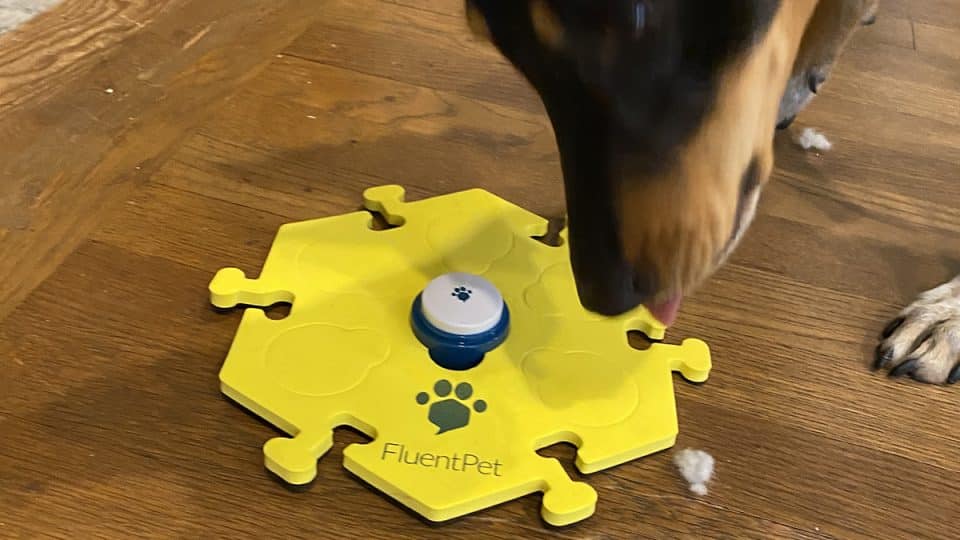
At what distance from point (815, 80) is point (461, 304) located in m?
0.65

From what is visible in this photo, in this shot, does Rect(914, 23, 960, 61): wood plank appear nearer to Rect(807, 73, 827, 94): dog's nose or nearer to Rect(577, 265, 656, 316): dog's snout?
Rect(807, 73, 827, 94): dog's nose

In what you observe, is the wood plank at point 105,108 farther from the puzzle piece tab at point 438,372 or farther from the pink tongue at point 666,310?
the pink tongue at point 666,310

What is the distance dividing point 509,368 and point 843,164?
2.11 feet

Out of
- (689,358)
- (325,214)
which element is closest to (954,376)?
(689,358)

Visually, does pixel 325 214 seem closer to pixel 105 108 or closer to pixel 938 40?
pixel 105 108

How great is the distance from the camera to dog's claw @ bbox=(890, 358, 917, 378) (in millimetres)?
1065

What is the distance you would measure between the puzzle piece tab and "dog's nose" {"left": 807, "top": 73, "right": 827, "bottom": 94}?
0.45 meters

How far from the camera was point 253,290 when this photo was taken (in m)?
1.07

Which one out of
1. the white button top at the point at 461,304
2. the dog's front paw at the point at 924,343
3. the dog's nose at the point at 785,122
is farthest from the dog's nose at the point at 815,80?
the white button top at the point at 461,304

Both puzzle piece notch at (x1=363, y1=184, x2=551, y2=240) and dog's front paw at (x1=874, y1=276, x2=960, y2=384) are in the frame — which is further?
puzzle piece notch at (x1=363, y1=184, x2=551, y2=240)

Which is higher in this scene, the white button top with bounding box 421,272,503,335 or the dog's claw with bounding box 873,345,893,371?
the white button top with bounding box 421,272,503,335

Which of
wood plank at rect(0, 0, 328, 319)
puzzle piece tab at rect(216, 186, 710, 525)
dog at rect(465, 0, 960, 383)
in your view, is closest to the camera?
dog at rect(465, 0, 960, 383)

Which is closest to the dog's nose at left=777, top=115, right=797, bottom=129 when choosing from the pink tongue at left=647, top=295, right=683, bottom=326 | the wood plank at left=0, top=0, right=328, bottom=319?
the pink tongue at left=647, top=295, right=683, bottom=326

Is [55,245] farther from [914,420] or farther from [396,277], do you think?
[914,420]
